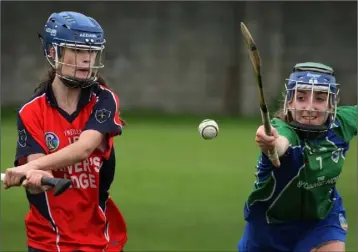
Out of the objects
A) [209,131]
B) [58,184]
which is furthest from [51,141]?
[209,131]

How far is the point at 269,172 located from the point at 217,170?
8.25m

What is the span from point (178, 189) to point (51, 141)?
699 centimetres

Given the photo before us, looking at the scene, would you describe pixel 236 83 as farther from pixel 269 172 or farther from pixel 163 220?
pixel 269 172

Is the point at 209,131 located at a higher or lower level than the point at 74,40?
lower

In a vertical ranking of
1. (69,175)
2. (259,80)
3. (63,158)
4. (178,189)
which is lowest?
(178,189)

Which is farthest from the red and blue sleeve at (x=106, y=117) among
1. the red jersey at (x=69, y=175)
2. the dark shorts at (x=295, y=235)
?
the dark shorts at (x=295, y=235)

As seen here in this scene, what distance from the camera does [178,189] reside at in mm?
12148

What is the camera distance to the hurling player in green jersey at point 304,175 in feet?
18.5

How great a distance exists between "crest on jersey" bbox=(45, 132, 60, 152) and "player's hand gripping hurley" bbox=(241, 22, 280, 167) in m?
1.14

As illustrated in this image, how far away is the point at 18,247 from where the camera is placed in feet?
28.0

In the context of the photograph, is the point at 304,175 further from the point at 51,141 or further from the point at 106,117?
the point at 51,141

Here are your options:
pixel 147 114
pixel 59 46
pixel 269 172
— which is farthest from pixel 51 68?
pixel 147 114

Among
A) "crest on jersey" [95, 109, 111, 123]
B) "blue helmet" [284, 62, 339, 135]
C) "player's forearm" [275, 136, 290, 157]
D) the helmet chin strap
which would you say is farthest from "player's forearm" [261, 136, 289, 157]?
the helmet chin strap

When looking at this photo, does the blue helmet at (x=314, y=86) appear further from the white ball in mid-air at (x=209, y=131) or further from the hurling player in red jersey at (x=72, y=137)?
the hurling player in red jersey at (x=72, y=137)
